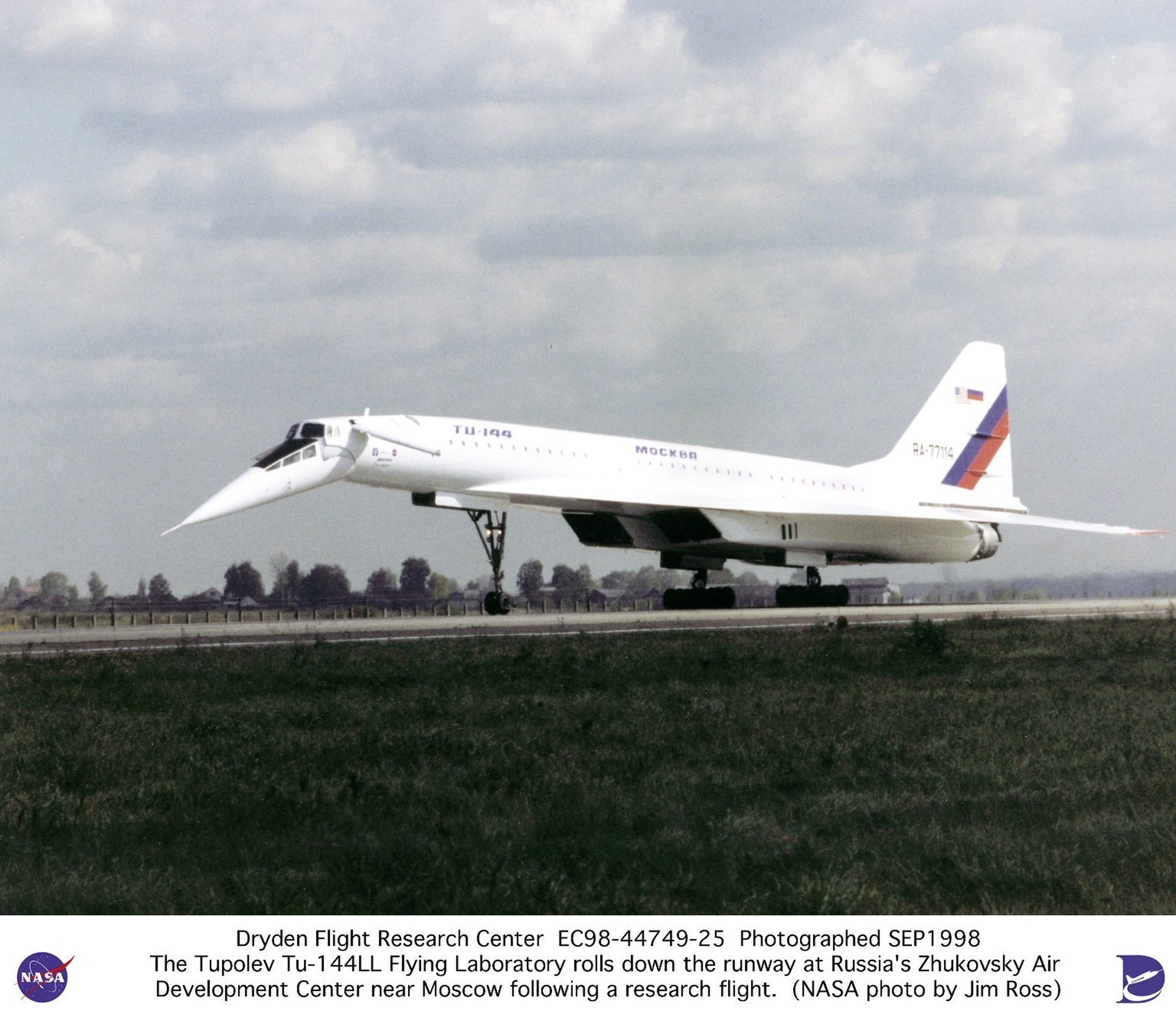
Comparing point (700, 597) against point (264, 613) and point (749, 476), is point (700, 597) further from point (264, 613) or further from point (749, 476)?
point (264, 613)

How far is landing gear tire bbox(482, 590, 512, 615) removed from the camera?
2684 centimetres

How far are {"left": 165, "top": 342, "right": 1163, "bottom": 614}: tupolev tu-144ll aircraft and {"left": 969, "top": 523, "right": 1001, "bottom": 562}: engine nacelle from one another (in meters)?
0.04

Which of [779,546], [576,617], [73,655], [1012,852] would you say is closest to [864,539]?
[779,546]

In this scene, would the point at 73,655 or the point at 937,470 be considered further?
the point at 937,470

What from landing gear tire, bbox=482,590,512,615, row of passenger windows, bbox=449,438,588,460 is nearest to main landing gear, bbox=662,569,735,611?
landing gear tire, bbox=482,590,512,615

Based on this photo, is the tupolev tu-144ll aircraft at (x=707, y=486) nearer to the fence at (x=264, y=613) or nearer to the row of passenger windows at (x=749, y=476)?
the row of passenger windows at (x=749, y=476)

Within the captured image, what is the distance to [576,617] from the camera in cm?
2622

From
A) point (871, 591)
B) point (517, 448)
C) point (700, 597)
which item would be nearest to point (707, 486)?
point (700, 597)

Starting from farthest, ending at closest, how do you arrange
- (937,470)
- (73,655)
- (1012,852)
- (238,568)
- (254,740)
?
1. (238,568)
2. (937,470)
3. (73,655)
4. (254,740)
5. (1012,852)

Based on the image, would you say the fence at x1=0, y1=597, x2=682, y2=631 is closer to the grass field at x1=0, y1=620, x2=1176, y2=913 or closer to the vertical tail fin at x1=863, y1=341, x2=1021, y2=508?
the vertical tail fin at x1=863, y1=341, x2=1021, y2=508

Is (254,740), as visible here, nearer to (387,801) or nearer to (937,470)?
(387,801)
